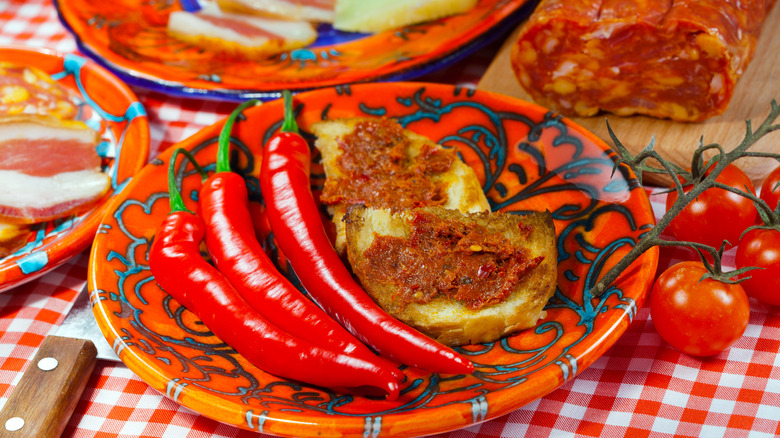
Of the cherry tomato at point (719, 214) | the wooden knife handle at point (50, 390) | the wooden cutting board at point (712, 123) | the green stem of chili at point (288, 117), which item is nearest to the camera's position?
the wooden knife handle at point (50, 390)

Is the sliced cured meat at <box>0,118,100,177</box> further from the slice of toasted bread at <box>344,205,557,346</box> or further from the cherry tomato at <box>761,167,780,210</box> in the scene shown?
the cherry tomato at <box>761,167,780,210</box>

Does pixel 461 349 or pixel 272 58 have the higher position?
pixel 272 58

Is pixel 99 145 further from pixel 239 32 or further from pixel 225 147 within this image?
pixel 239 32

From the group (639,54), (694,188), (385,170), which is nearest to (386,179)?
(385,170)

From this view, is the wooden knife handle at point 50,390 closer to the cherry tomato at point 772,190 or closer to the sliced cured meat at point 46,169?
the sliced cured meat at point 46,169

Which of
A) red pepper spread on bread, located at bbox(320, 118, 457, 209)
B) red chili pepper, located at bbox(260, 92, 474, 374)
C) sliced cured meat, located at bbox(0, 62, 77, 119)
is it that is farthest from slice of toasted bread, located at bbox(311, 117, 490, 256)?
sliced cured meat, located at bbox(0, 62, 77, 119)

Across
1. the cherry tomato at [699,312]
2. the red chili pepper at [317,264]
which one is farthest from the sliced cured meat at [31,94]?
the cherry tomato at [699,312]

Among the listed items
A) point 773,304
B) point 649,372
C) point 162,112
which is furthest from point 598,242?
point 162,112
